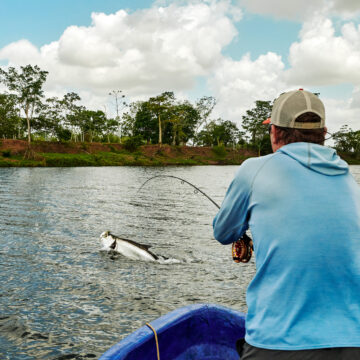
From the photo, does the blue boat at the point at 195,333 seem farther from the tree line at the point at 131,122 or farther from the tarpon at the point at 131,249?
the tree line at the point at 131,122

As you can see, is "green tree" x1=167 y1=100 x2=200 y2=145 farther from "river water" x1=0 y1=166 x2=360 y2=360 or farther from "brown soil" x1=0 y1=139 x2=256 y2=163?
"river water" x1=0 y1=166 x2=360 y2=360

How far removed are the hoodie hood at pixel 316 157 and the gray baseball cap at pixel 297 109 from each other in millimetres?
131

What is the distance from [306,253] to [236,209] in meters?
0.45

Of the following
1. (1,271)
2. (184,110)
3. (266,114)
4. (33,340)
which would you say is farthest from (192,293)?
(266,114)

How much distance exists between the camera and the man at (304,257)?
5.60 feet

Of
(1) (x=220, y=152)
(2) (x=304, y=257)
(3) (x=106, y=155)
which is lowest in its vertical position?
(2) (x=304, y=257)

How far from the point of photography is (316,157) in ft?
6.06

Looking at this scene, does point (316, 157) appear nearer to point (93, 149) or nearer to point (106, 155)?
point (106, 155)

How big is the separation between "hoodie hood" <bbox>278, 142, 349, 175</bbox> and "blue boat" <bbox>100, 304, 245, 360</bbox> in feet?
6.79

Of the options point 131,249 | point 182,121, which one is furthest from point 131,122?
point 131,249

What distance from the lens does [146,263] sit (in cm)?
898

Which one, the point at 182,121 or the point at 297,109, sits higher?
the point at 182,121

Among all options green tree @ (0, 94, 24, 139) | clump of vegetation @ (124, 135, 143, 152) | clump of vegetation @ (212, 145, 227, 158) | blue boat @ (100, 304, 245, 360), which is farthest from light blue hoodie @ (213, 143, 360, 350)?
clump of vegetation @ (212, 145, 227, 158)

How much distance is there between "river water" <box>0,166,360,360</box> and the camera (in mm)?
5562
